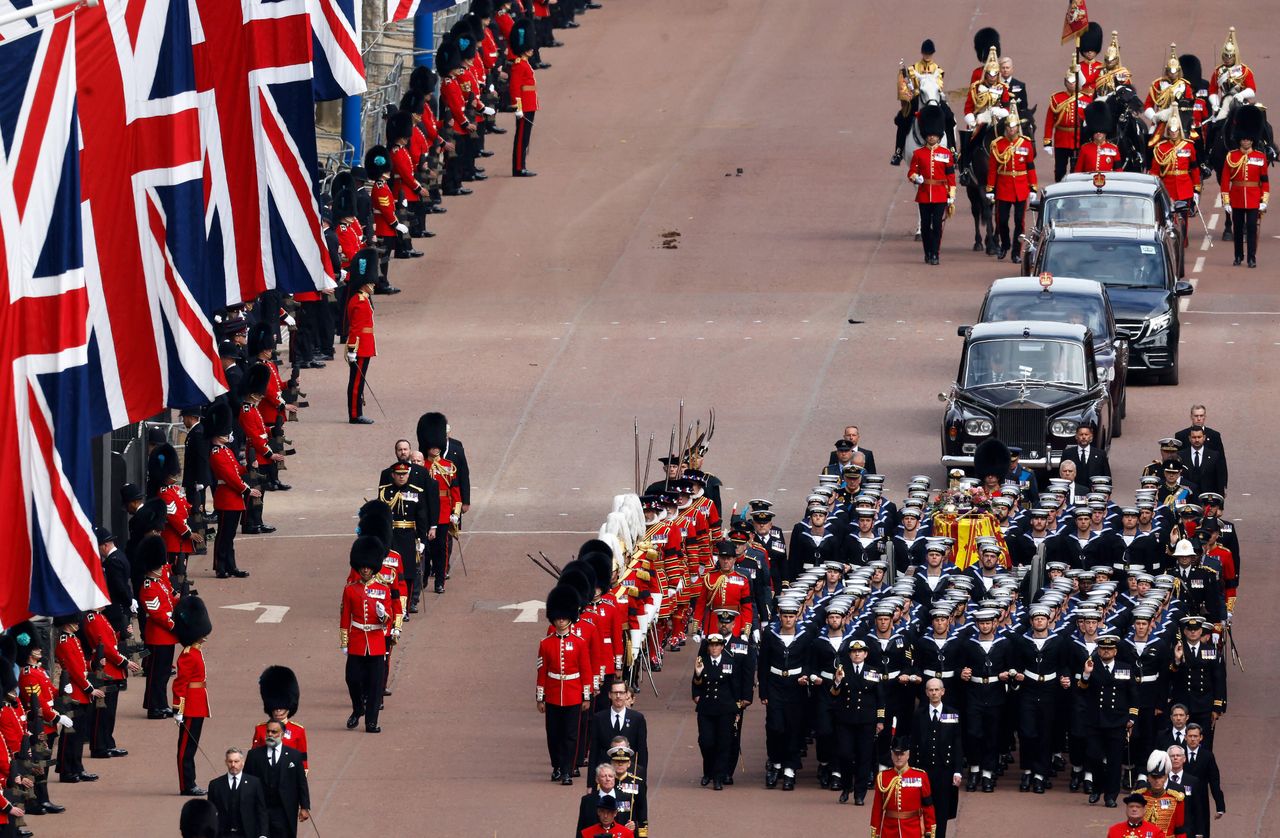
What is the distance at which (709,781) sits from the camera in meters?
21.3

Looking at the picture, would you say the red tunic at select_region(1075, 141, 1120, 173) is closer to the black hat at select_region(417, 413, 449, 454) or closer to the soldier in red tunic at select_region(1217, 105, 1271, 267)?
the soldier in red tunic at select_region(1217, 105, 1271, 267)

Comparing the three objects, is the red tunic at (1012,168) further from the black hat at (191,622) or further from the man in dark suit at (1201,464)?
the black hat at (191,622)

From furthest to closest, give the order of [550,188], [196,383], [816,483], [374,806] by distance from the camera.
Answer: [550,188], [816,483], [374,806], [196,383]

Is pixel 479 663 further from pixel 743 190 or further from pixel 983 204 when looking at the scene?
pixel 743 190

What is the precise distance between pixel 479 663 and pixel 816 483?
5.52 m

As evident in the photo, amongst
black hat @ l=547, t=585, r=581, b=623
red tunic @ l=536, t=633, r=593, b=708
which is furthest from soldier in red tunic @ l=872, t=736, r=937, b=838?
black hat @ l=547, t=585, r=581, b=623

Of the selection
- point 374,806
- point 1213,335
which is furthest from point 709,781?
point 1213,335

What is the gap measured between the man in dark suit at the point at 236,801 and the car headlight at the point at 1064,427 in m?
11.3

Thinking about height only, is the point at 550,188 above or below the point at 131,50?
below

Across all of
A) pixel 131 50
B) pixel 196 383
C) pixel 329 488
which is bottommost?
pixel 329 488

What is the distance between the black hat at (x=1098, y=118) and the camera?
37000 millimetres

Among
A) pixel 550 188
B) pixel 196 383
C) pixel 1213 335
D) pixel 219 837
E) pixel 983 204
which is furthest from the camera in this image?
pixel 550 188

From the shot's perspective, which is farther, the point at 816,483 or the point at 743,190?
the point at 743,190

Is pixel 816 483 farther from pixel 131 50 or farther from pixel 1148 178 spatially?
pixel 131 50
